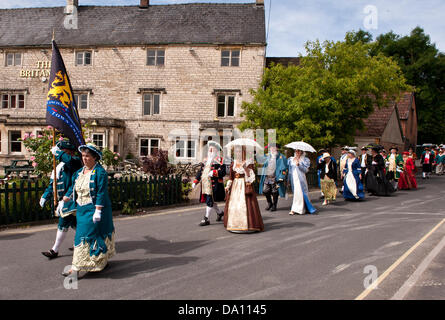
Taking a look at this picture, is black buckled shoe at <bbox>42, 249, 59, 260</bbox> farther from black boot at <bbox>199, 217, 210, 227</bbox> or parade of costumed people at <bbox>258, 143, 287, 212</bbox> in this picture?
parade of costumed people at <bbox>258, 143, 287, 212</bbox>

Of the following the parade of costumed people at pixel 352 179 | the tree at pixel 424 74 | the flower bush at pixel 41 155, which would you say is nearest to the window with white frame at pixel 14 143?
the flower bush at pixel 41 155

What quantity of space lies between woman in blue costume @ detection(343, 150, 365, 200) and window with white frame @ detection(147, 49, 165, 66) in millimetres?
17755

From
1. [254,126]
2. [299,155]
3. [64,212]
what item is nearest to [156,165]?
[254,126]

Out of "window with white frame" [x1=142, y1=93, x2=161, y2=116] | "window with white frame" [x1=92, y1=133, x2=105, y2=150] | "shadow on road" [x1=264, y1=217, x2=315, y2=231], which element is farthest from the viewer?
"window with white frame" [x1=142, y1=93, x2=161, y2=116]

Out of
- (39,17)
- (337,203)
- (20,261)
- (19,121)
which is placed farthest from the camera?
(39,17)

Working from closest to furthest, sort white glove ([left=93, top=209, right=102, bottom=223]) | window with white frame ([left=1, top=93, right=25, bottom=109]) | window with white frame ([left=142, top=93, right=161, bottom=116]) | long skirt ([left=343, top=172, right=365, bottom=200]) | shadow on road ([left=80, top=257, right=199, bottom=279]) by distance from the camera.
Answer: white glove ([left=93, top=209, right=102, bottom=223]) < shadow on road ([left=80, top=257, right=199, bottom=279]) < long skirt ([left=343, top=172, right=365, bottom=200]) < window with white frame ([left=142, top=93, right=161, bottom=116]) < window with white frame ([left=1, top=93, right=25, bottom=109])

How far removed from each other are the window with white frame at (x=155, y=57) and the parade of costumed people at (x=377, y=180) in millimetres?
17520

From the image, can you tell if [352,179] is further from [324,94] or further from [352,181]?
[324,94]

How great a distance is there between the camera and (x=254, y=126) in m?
20.0

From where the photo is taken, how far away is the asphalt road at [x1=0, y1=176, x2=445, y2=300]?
4.68m

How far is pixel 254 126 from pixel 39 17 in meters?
21.5

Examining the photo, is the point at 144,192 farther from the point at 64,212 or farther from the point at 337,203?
the point at 337,203

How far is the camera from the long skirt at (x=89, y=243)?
513 cm

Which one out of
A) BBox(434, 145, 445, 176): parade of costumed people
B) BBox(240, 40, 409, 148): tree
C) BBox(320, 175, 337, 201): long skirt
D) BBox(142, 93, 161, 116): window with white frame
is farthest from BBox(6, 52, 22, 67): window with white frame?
BBox(434, 145, 445, 176): parade of costumed people
